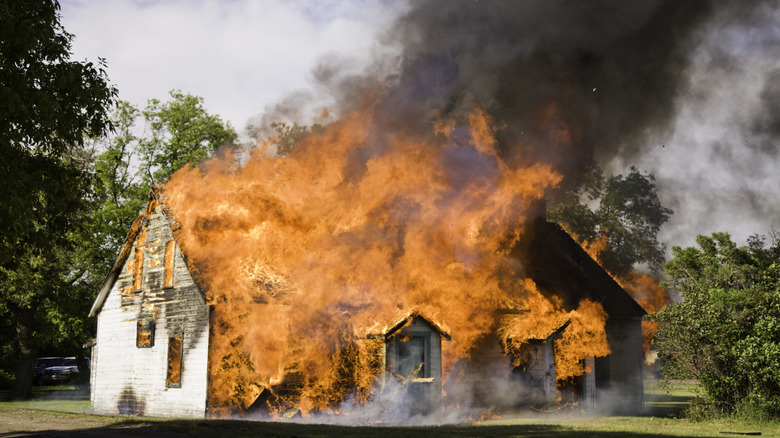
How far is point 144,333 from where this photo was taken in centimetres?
2441

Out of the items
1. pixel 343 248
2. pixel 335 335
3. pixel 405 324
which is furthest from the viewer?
pixel 343 248

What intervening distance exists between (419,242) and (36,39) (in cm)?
1204

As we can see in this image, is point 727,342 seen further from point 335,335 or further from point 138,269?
point 138,269

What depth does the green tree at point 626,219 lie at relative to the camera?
4762 centimetres

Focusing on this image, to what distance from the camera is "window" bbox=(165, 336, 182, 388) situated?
22.4 metres

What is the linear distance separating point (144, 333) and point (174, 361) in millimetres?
2420

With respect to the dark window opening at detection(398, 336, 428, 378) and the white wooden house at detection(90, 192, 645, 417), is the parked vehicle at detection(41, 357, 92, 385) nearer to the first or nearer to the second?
the white wooden house at detection(90, 192, 645, 417)

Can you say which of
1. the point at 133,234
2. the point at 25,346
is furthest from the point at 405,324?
the point at 25,346

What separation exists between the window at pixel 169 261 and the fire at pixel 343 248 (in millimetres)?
1185

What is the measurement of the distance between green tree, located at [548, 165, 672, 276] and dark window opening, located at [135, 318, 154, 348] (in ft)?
103

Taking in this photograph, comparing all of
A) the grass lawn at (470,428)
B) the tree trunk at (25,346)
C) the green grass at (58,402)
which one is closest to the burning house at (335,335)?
the green grass at (58,402)

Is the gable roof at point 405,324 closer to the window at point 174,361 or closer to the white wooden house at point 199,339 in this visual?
the white wooden house at point 199,339

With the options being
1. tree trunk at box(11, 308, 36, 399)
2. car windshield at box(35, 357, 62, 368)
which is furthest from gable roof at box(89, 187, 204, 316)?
car windshield at box(35, 357, 62, 368)

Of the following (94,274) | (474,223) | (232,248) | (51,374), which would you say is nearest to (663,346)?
(474,223)
